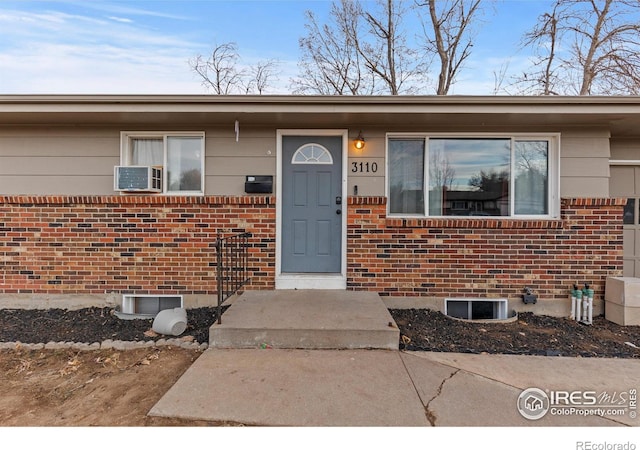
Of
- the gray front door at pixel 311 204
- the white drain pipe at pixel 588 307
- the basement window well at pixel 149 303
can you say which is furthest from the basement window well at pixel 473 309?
the basement window well at pixel 149 303

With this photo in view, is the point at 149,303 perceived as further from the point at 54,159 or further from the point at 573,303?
the point at 573,303

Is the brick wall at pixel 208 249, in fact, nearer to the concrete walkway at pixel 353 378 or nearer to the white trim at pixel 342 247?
the white trim at pixel 342 247

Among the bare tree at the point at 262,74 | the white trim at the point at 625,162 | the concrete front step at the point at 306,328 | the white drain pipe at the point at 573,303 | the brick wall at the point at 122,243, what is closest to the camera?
the concrete front step at the point at 306,328

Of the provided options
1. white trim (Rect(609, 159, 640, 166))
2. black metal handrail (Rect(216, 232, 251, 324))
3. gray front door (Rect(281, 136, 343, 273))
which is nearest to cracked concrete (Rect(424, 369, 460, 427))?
gray front door (Rect(281, 136, 343, 273))

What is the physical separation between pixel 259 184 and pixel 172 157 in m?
1.27

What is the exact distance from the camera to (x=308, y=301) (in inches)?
144

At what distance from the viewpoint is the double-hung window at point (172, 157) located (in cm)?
422

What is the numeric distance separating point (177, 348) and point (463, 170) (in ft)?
13.2

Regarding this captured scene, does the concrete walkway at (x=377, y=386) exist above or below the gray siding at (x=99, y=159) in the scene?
below

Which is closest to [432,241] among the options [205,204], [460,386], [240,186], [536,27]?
[460,386]

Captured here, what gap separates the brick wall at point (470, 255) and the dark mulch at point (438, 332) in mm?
419

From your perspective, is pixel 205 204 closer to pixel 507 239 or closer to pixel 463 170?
pixel 463 170

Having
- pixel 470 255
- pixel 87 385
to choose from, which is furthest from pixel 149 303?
pixel 470 255

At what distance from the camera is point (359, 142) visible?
161 inches
